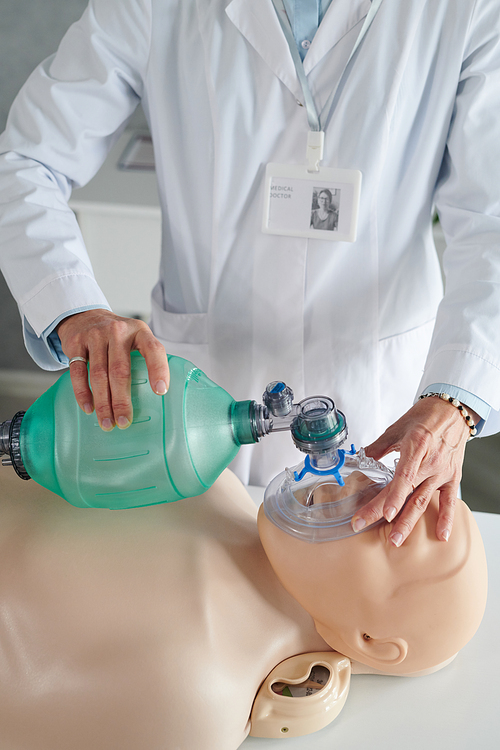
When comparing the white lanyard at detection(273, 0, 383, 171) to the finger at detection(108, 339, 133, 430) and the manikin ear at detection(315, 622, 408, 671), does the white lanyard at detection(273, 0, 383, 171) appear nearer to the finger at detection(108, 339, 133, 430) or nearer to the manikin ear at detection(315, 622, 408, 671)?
the finger at detection(108, 339, 133, 430)

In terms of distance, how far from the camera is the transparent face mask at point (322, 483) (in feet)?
2.39

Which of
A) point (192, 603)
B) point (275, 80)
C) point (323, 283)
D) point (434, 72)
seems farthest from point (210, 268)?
point (192, 603)

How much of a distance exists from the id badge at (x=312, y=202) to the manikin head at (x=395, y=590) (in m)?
0.49

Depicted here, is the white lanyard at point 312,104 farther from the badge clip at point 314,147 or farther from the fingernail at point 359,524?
the fingernail at point 359,524

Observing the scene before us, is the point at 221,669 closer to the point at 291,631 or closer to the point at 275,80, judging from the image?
the point at 291,631

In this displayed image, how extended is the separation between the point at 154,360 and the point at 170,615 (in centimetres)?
29

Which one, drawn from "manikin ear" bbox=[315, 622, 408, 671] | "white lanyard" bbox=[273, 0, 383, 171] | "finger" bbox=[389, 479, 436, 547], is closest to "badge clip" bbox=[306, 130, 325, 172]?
"white lanyard" bbox=[273, 0, 383, 171]

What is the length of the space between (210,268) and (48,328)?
33 cm

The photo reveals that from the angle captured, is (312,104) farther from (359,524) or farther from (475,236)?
(359,524)

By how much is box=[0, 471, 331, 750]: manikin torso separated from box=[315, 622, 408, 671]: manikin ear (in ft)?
0.19

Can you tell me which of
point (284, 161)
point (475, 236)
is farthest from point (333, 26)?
point (475, 236)

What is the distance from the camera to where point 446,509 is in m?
0.77

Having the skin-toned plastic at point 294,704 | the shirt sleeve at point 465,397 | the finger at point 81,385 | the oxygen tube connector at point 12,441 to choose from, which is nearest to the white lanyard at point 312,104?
the shirt sleeve at point 465,397

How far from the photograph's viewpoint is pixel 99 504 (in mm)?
781
